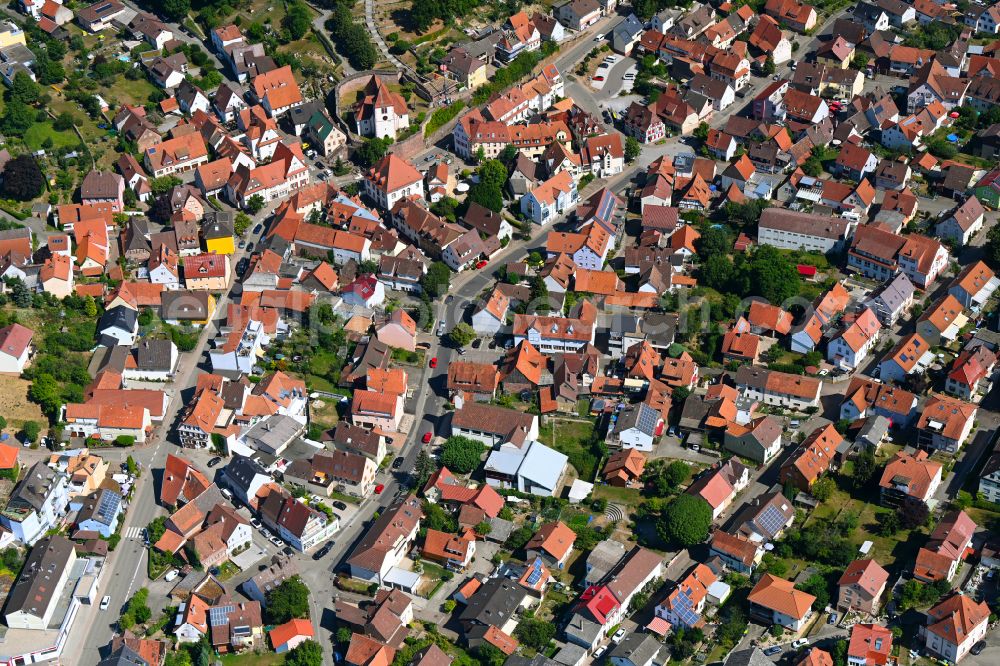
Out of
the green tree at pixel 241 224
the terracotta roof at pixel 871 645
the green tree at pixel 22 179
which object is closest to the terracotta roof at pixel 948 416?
the terracotta roof at pixel 871 645

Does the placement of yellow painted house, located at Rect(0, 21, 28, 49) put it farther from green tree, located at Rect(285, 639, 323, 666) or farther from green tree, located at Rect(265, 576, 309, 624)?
green tree, located at Rect(285, 639, 323, 666)

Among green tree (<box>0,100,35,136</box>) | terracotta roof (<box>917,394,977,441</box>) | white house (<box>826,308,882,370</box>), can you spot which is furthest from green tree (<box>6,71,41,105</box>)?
terracotta roof (<box>917,394,977,441</box>)

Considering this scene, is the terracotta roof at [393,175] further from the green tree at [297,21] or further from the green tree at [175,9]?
the green tree at [175,9]

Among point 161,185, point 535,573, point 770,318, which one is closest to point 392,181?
point 161,185

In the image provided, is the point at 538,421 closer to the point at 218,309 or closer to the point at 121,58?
the point at 218,309

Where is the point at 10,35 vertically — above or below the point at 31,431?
above

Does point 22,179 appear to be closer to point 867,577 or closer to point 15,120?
point 15,120
